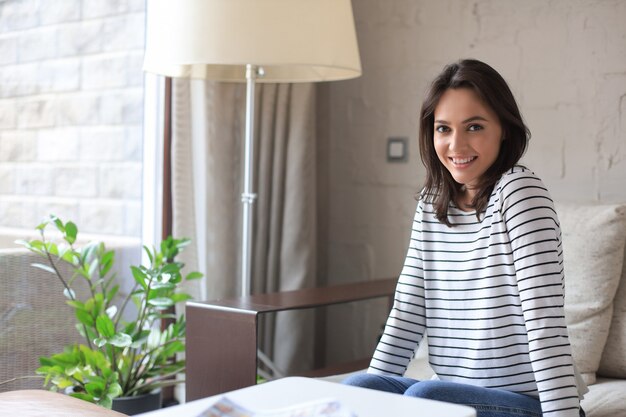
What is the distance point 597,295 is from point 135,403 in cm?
122

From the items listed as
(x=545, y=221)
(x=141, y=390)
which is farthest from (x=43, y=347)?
(x=545, y=221)

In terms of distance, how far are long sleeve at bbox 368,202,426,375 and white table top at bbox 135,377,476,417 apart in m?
0.46

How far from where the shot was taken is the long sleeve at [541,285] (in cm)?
146

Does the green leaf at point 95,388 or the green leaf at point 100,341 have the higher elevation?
the green leaf at point 100,341

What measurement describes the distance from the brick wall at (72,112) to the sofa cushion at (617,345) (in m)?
1.49

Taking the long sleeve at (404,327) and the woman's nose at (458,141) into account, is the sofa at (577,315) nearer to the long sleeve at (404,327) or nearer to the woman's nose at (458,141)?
the long sleeve at (404,327)

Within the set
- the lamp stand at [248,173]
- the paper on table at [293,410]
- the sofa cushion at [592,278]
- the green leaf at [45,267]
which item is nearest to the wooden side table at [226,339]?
the lamp stand at [248,173]

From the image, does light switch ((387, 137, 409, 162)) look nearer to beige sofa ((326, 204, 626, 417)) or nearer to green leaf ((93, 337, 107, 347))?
beige sofa ((326, 204, 626, 417))

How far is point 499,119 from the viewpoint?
1.67 m

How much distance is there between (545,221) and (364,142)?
159 centimetres

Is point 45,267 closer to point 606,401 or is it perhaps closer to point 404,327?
point 404,327

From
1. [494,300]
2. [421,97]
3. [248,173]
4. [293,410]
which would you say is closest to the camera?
[293,410]

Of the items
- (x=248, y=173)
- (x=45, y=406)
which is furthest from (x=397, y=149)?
(x=45, y=406)

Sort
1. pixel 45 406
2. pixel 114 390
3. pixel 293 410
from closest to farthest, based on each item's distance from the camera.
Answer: pixel 293 410 → pixel 45 406 → pixel 114 390
